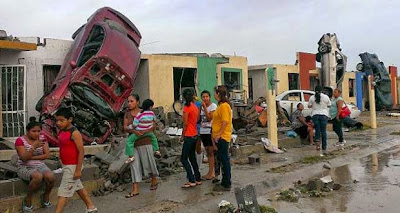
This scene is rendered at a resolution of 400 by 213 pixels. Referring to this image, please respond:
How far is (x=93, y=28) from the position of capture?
11.2 metres

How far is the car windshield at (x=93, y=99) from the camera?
30.5 feet

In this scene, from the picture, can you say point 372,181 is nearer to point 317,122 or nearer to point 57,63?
point 317,122

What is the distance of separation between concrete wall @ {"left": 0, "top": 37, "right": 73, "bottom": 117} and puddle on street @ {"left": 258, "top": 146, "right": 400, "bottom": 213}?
8.69 metres

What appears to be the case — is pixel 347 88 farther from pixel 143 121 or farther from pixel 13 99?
pixel 143 121

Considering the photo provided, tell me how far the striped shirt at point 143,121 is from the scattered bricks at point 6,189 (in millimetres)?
1878

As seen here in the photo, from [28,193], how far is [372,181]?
5.49m

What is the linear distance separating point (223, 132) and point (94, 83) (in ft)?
14.1


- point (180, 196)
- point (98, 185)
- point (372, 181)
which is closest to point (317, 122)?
point (372, 181)

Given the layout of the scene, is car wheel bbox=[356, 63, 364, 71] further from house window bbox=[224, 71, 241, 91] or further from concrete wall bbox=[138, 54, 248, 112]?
concrete wall bbox=[138, 54, 248, 112]

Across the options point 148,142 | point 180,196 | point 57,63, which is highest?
point 57,63

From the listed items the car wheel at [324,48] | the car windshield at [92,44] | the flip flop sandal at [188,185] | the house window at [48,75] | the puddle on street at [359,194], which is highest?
the car wheel at [324,48]

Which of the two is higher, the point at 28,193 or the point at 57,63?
the point at 57,63

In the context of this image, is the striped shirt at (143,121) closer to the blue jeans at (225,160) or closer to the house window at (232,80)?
the blue jeans at (225,160)

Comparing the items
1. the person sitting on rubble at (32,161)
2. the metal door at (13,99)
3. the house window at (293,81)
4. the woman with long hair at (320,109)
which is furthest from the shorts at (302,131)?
the house window at (293,81)
